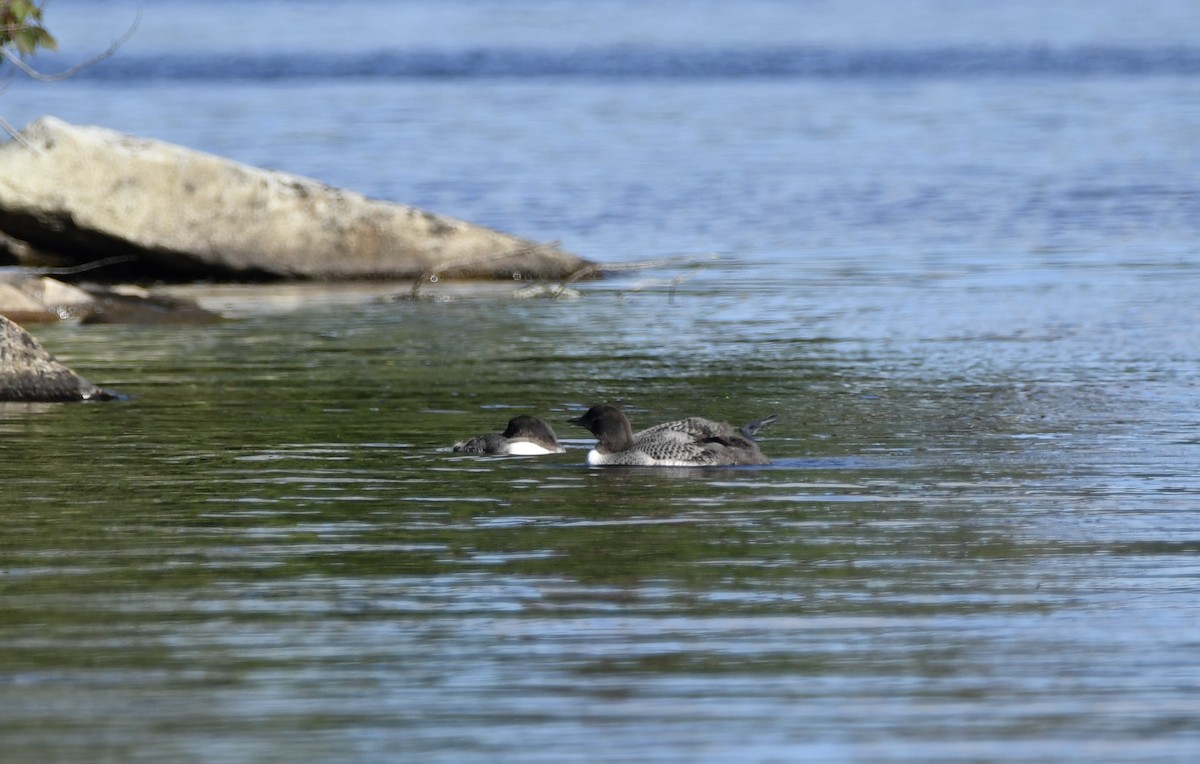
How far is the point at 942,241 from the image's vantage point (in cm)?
2452

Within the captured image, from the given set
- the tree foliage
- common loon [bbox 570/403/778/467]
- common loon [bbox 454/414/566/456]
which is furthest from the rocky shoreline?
common loon [bbox 570/403/778/467]

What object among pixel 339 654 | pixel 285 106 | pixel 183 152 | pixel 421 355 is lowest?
pixel 339 654

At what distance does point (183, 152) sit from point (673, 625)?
601 inches

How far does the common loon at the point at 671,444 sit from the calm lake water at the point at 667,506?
0.16 metres

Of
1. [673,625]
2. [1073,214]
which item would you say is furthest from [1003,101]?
[673,625]

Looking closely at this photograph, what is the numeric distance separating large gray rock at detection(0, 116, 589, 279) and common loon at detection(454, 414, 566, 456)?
9453 mm

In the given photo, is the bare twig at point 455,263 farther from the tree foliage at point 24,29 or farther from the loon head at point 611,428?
the loon head at point 611,428

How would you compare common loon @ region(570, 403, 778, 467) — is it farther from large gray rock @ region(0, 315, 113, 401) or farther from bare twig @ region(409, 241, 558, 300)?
bare twig @ region(409, 241, 558, 300)

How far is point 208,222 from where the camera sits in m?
22.0

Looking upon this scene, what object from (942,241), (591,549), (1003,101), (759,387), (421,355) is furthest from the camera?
(1003,101)

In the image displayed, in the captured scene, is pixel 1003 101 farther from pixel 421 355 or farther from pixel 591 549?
pixel 591 549

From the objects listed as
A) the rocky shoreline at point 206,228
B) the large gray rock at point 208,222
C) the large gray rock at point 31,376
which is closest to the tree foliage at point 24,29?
the large gray rock at point 31,376

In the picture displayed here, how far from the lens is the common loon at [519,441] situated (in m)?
12.0

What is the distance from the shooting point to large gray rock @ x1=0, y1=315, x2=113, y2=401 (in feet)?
47.6
